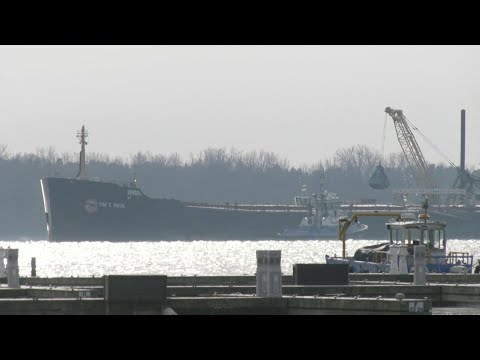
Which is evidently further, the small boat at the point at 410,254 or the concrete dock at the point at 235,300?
the small boat at the point at 410,254

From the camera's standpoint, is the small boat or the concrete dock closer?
the concrete dock

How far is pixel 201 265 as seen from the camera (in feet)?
310

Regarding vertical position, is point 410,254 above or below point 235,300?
above

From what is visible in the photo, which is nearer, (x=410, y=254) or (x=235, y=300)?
(x=235, y=300)
